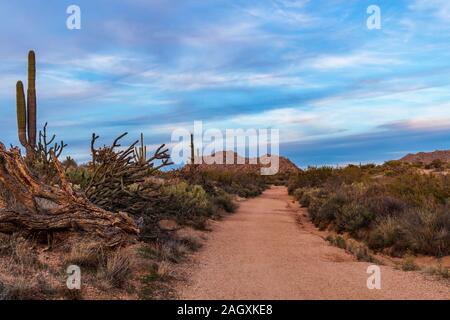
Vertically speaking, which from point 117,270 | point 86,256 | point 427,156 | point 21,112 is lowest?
point 117,270

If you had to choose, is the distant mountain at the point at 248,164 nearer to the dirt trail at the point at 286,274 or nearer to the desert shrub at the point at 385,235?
the desert shrub at the point at 385,235

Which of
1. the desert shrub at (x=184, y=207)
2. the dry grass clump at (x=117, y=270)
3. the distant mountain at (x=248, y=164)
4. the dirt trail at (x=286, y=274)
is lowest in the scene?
the dirt trail at (x=286, y=274)

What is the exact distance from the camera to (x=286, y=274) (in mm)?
9773

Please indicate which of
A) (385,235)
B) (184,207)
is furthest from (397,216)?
(184,207)

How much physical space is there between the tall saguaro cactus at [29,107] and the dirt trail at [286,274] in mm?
10511

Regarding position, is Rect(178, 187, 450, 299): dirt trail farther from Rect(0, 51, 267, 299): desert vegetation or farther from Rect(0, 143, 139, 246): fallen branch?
Rect(0, 143, 139, 246): fallen branch

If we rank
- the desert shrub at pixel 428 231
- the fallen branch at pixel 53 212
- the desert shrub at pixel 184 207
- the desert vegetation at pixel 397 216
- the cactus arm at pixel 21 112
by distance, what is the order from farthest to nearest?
the cactus arm at pixel 21 112 < the desert shrub at pixel 184 207 < the desert vegetation at pixel 397 216 < the desert shrub at pixel 428 231 < the fallen branch at pixel 53 212

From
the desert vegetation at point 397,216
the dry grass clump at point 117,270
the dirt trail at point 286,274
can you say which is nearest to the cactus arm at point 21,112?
the dirt trail at point 286,274

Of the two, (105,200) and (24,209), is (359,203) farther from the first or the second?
(24,209)

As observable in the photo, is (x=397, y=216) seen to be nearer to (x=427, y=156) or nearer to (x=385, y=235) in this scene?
(x=385, y=235)

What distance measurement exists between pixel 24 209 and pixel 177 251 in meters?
3.67

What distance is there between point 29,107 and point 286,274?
15.7m

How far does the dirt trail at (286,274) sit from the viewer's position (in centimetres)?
821
